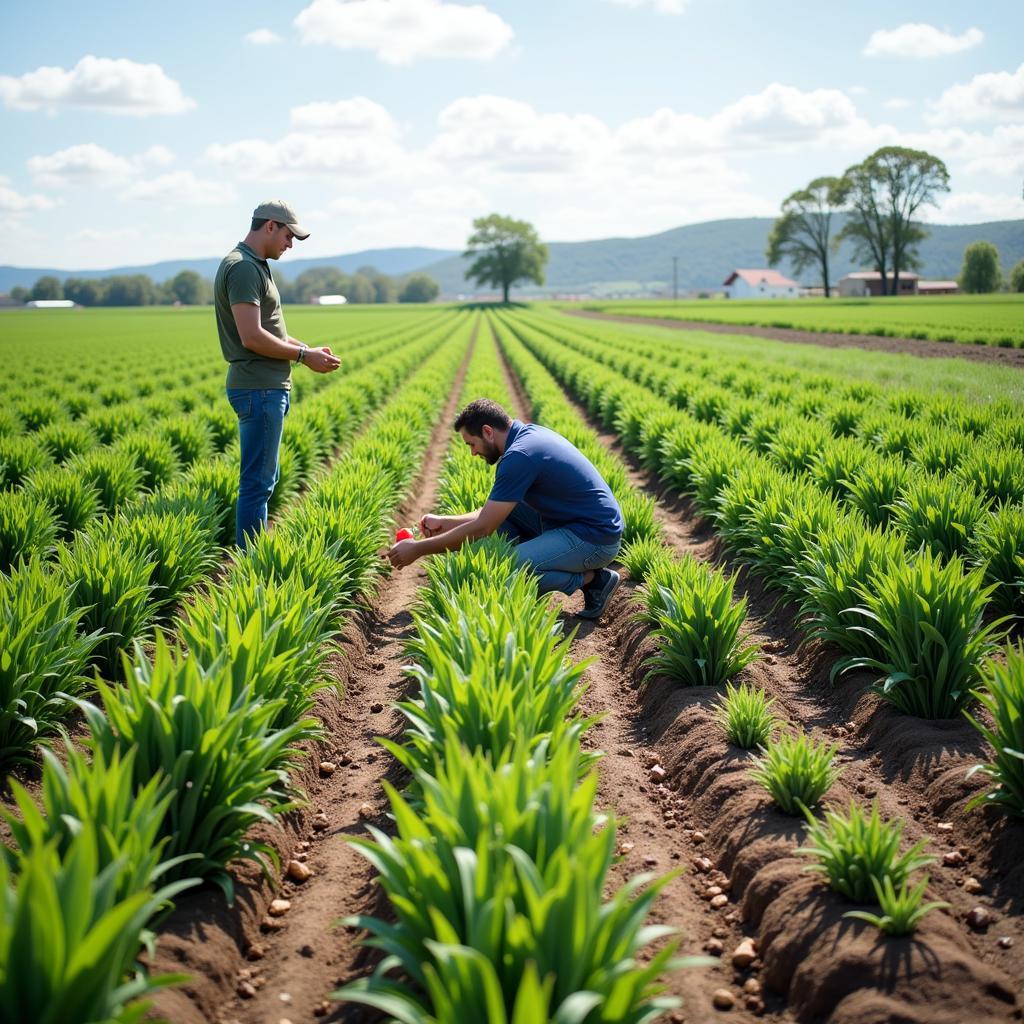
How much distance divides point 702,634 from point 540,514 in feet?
7.03

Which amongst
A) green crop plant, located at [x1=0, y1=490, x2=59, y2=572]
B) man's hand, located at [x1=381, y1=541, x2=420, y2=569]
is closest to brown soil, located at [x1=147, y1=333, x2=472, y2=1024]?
man's hand, located at [x1=381, y1=541, x2=420, y2=569]

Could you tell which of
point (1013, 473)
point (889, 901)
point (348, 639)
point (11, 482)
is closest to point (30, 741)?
point (348, 639)

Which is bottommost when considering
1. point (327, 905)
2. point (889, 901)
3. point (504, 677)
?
point (327, 905)

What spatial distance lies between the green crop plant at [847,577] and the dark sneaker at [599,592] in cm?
158

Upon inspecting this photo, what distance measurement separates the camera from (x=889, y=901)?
2.90 meters

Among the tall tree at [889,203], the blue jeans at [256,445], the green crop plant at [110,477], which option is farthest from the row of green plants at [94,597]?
the tall tree at [889,203]

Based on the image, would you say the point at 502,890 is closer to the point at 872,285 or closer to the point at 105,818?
the point at 105,818

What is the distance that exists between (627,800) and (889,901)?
4.70ft

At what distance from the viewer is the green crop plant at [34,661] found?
4.05 metres

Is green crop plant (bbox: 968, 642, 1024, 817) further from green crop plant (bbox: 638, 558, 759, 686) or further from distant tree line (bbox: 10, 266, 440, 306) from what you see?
distant tree line (bbox: 10, 266, 440, 306)

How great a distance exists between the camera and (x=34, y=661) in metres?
4.18

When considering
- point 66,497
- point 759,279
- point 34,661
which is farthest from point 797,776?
point 759,279

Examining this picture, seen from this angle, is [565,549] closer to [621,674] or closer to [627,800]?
[621,674]

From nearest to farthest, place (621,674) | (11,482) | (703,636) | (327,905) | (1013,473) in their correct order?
(327,905)
(703,636)
(621,674)
(1013,473)
(11,482)
